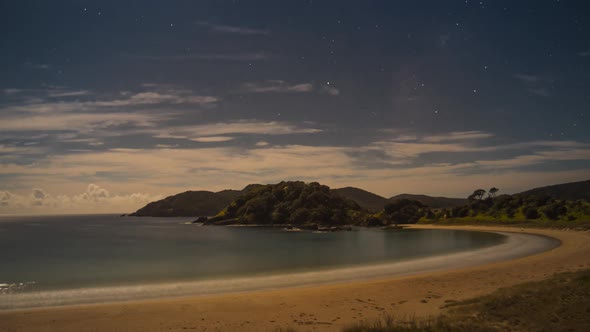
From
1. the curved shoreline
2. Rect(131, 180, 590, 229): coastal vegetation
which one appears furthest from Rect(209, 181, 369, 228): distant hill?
the curved shoreline

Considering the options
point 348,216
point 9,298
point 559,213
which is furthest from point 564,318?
point 348,216

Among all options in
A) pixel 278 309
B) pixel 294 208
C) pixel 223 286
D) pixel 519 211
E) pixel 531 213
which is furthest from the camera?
pixel 294 208

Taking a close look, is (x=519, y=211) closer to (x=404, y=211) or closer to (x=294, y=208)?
(x=404, y=211)

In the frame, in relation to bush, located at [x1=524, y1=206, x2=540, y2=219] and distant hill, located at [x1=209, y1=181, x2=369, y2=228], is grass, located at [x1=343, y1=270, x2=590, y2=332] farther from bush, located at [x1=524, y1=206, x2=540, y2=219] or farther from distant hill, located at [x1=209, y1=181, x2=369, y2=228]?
distant hill, located at [x1=209, y1=181, x2=369, y2=228]

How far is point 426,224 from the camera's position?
117062 mm

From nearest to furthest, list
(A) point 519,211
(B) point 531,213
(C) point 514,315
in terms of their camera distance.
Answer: (C) point 514,315 < (B) point 531,213 < (A) point 519,211

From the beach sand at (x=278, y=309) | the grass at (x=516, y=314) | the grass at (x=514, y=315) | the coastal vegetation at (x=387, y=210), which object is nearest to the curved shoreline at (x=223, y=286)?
the beach sand at (x=278, y=309)

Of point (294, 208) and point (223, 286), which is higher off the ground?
point (294, 208)

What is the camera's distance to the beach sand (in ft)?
54.6

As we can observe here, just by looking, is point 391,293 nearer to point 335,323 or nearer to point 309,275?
point 335,323

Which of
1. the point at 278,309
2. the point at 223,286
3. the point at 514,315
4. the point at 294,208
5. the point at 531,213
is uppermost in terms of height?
the point at 294,208

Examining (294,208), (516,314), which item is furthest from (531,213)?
(516,314)

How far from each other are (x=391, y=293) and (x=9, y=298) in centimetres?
2358

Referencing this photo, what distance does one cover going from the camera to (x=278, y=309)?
19.0 m
